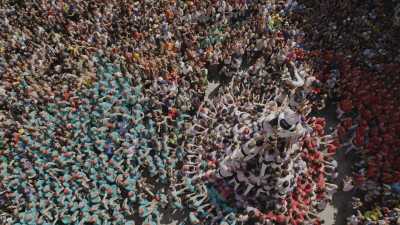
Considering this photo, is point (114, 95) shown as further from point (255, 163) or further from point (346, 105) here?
point (346, 105)

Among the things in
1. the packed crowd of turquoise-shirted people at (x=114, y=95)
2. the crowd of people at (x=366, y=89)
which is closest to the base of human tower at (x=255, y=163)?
the packed crowd of turquoise-shirted people at (x=114, y=95)

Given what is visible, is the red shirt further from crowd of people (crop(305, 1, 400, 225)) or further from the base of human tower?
the base of human tower

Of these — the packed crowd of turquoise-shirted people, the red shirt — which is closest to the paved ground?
the red shirt

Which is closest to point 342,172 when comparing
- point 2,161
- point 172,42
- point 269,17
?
point 269,17

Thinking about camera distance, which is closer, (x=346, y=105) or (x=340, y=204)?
(x=340, y=204)

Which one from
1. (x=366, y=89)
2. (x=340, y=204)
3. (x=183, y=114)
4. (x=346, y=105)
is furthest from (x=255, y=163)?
(x=366, y=89)

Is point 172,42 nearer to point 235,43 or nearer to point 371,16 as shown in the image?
point 235,43

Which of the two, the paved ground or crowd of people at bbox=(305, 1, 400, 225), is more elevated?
crowd of people at bbox=(305, 1, 400, 225)

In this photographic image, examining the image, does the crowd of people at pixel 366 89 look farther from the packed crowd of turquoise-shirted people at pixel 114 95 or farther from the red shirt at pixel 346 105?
the packed crowd of turquoise-shirted people at pixel 114 95
